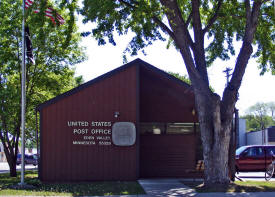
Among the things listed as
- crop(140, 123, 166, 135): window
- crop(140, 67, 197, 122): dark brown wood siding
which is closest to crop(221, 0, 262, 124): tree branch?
crop(140, 67, 197, 122): dark brown wood siding

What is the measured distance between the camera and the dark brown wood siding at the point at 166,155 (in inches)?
689

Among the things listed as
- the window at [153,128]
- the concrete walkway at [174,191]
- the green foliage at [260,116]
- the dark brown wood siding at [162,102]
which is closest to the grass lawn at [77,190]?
the concrete walkway at [174,191]

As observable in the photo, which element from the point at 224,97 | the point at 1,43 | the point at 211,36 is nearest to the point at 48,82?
the point at 1,43

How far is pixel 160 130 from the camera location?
17844 millimetres

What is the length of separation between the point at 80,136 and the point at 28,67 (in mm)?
6491

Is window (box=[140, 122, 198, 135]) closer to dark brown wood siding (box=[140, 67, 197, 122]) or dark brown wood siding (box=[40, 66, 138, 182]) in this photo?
dark brown wood siding (box=[140, 67, 197, 122])

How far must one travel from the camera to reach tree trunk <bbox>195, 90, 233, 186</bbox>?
502 inches

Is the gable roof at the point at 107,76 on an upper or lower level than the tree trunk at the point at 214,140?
upper

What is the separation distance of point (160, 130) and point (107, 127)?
293 centimetres

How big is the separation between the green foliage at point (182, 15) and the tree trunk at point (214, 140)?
11.5 feet

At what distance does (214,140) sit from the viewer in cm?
1284

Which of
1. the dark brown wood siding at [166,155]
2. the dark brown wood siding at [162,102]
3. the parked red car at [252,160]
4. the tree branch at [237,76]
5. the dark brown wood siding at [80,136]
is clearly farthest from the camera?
the parked red car at [252,160]

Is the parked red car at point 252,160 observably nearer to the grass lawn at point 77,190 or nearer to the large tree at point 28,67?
the grass lawn at point 77,190

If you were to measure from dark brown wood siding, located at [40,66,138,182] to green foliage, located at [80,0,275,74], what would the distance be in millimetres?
2201
